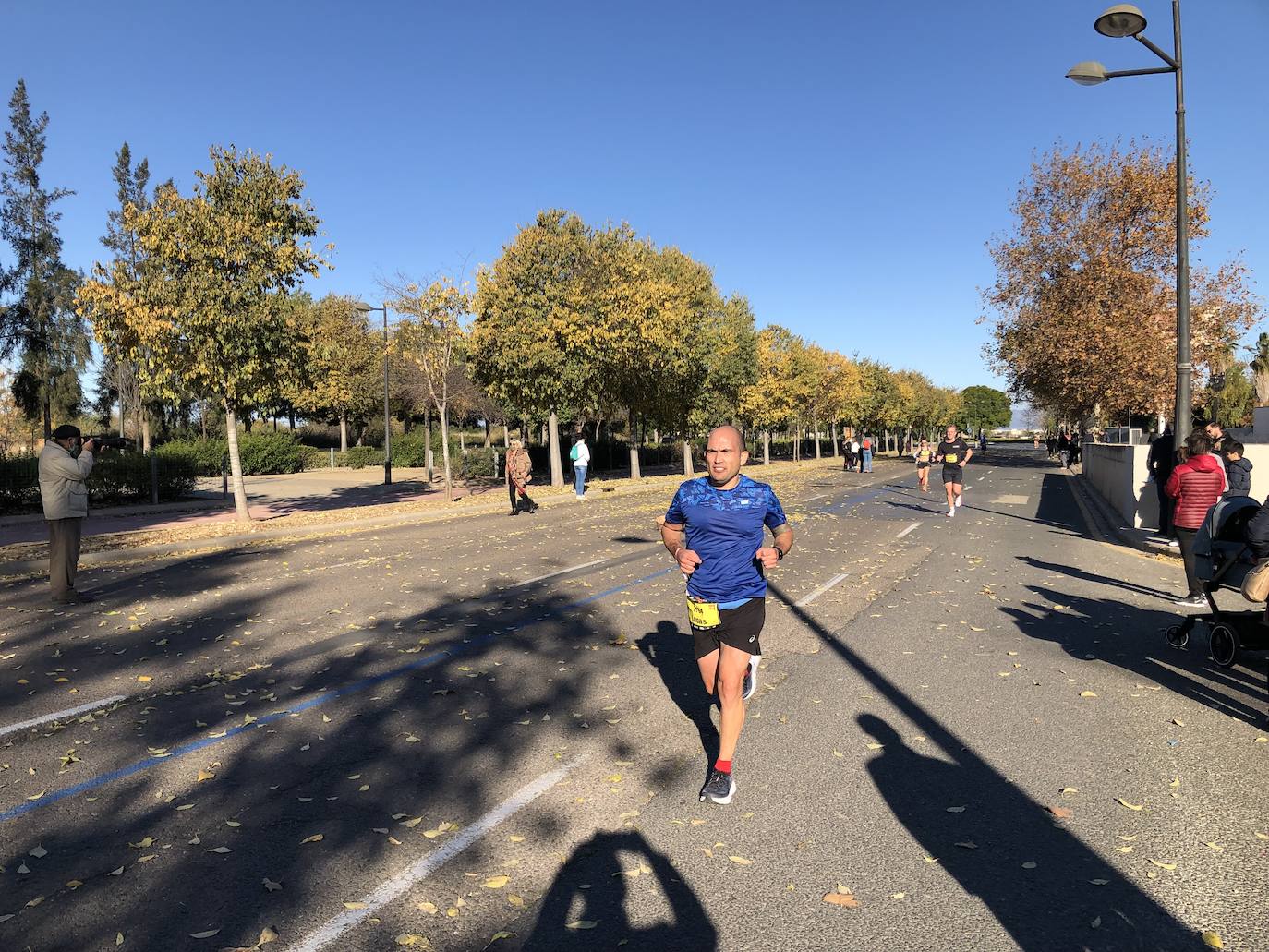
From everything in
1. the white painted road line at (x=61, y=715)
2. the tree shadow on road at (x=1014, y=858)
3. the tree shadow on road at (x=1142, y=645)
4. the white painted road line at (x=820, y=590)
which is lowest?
the tree shadow on road at (x=1142, y=645)

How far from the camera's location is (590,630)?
720cm

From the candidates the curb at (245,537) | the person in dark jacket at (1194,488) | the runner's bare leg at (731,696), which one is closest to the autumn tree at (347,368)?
the curb at (245,537)

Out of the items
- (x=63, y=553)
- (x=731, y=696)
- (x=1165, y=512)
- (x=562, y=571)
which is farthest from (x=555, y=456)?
(x=731, y=696)

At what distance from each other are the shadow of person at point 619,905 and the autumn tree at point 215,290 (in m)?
14.8

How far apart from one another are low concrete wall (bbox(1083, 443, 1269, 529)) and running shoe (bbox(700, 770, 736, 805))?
44.5 feet

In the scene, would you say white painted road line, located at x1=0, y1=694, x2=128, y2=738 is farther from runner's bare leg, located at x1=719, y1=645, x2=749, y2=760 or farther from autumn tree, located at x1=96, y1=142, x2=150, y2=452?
autumn tree, located at x1=96, y1=142, x2=150, y2=452

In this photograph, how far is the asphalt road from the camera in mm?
2936

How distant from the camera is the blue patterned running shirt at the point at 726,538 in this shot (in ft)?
13.1

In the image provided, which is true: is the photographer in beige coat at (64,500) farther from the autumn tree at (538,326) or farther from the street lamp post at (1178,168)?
the autumn tree at (538,326)

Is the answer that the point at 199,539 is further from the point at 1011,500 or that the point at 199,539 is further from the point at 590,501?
the point at 1011,500

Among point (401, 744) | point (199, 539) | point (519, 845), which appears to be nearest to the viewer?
point (519, 845)

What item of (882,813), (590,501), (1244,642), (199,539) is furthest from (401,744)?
(590,501)

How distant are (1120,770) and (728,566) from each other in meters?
2.40

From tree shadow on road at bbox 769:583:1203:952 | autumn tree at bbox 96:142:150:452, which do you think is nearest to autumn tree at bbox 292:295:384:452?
autumn tree at bbox 96:142:150:452
